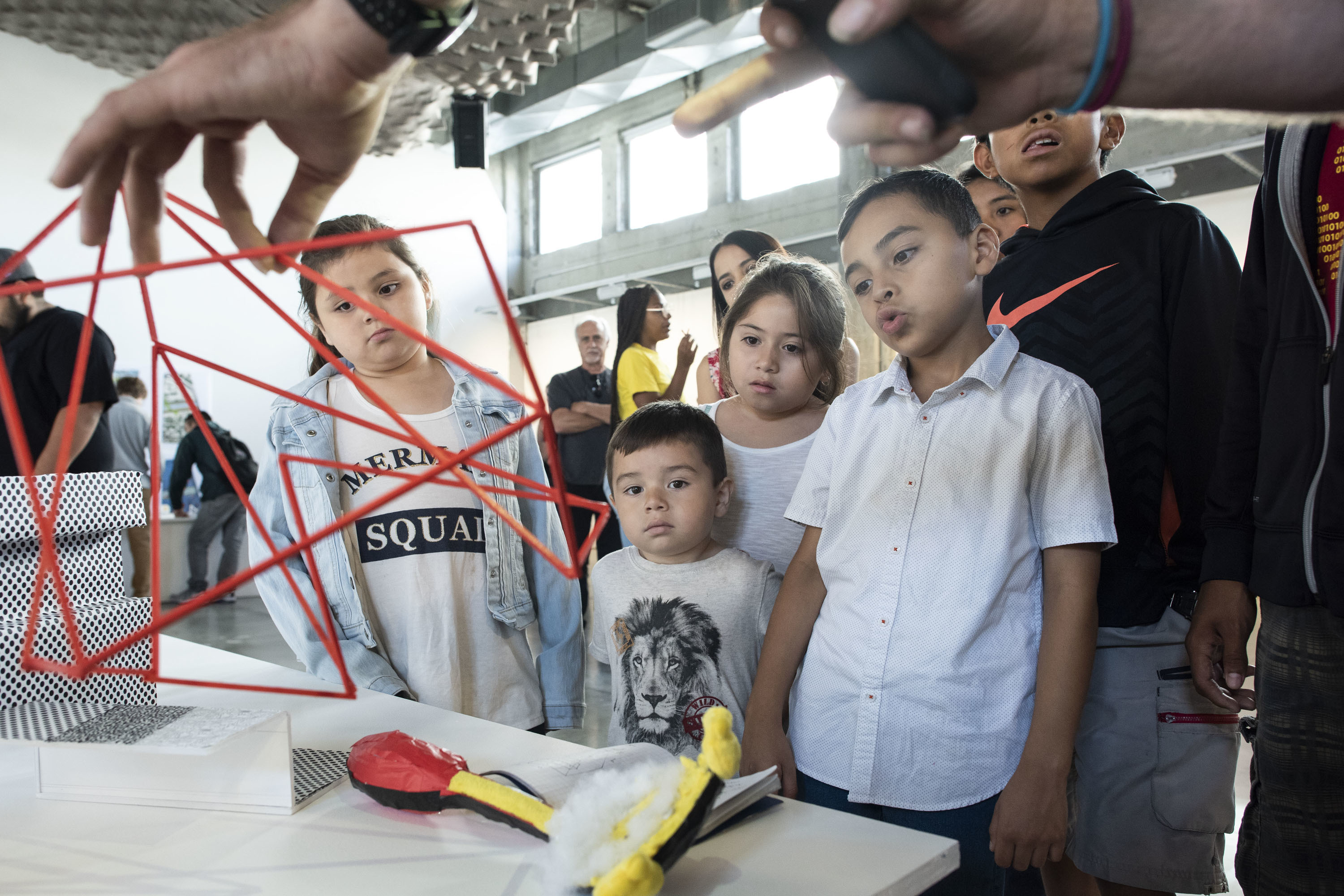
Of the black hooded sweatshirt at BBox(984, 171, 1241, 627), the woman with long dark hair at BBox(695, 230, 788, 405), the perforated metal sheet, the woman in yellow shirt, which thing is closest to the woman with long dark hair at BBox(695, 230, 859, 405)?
the woman with long dark hair at BBox(695, 230, 788, 405)

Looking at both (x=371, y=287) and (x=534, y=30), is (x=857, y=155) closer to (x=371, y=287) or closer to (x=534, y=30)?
(x=534, y=30)

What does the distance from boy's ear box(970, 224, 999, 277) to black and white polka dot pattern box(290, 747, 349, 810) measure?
0.87m

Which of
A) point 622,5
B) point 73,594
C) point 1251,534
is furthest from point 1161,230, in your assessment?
point 622,5

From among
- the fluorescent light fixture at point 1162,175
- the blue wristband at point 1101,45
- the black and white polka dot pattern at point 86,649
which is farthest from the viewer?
the fluorescent light fixture at point 1162,175

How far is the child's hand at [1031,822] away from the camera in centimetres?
80

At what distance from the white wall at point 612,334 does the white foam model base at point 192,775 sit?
218 inches

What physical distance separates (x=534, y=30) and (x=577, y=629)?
145 inches

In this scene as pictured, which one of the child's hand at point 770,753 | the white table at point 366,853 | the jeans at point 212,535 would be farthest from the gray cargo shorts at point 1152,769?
the jeans at point 212,535

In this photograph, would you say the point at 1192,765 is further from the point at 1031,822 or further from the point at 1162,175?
the point at 1162,175

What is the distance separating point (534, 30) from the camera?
3.99 m

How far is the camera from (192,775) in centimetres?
61

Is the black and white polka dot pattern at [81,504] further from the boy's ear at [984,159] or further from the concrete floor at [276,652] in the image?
the boy's ear at [984,159]

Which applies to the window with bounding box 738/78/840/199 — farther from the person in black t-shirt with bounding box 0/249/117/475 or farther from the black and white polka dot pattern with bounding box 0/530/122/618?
the black and white polka dot pattern with bounding box 0/530/122/618

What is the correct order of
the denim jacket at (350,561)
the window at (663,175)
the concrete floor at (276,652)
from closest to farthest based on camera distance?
1. the denim jacket at (350,561)
2. the concrete floor at (276,652)
3. the window at (663,175)
